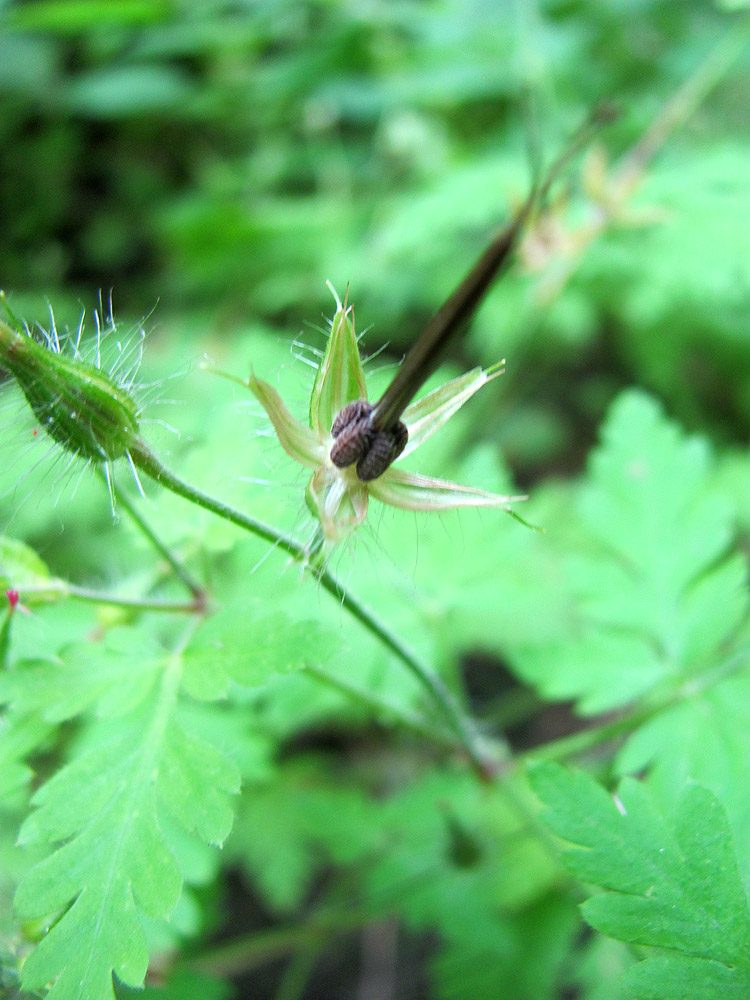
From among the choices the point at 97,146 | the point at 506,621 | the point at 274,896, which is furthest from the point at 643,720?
the point at 97,146

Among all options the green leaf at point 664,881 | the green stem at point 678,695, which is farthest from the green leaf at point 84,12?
the green leaf at point 664,881

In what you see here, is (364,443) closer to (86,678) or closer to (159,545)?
(159,545)

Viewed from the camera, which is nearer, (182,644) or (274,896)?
(182,644)

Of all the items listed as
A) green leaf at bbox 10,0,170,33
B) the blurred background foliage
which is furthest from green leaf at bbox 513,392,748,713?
green leaf at bbox 10,0,170,33

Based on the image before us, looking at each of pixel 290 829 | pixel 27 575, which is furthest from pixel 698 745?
pixel 290 829

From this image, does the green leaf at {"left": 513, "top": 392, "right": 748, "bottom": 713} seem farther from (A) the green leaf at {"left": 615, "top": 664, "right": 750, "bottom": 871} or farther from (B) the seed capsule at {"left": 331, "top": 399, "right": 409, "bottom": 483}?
(B) the seed capsule at {"left": 331, "top": 399, "right": 409, "bottom": 483}

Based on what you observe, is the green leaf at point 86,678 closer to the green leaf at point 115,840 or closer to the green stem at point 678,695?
the green leaf at point 115,840

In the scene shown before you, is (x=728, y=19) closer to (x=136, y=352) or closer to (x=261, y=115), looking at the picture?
(x=261, y=115)
